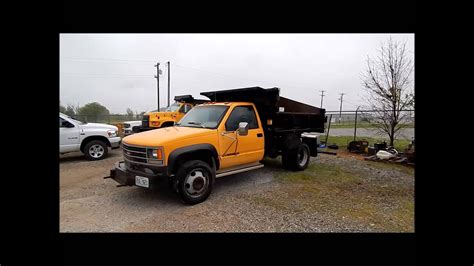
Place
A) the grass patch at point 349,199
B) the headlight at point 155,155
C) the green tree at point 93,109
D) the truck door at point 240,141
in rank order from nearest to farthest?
1. the grass patch at point 349,199
2. the headlight at point 155,155
3. the truck door at point 240,141
4. the green tree at point 93,109

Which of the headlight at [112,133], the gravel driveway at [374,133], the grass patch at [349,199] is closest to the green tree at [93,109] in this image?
the headlight at [112,133]

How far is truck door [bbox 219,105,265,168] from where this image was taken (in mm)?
4633

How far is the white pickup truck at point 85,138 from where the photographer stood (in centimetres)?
732

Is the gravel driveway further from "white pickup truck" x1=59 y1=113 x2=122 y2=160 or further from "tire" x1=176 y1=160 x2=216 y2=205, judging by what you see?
"white pickup truck" x1=59 y1=113 x2=122 y2=160

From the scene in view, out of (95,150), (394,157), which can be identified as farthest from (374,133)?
(95,150)

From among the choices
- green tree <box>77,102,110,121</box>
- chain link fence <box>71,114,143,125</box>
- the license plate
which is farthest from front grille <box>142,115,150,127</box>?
green tree <box>77,102,110,121</box>

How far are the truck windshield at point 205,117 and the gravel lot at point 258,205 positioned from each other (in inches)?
58.8

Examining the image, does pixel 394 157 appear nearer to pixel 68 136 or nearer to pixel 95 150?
pixel 95 150

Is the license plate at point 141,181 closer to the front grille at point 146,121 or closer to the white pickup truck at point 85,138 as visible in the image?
the white pickup truck at point 85,138

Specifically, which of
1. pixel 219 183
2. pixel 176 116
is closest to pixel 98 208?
pixel 219 183

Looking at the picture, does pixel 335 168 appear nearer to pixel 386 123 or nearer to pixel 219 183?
pixel 219 183

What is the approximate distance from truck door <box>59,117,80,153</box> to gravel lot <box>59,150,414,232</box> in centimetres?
141
